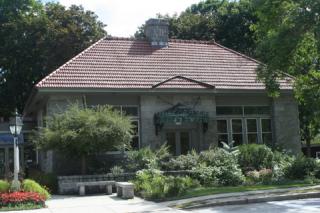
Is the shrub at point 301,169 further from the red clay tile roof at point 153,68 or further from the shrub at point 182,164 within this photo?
the red clay tile roof at point 153,68

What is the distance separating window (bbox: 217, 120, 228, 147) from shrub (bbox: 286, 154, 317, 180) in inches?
Result: 231

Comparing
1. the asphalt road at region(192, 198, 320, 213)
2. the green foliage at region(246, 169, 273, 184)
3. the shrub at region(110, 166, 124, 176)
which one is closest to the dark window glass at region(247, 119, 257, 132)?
the green foliage at region(246, 169, 273, 184)

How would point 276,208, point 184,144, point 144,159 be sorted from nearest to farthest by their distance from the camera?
1. point 276,208
2. point 144,159
3. point 184,144

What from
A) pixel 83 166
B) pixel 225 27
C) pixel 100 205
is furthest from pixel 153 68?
pixel 225 27

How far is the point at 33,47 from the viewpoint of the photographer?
40.0 m

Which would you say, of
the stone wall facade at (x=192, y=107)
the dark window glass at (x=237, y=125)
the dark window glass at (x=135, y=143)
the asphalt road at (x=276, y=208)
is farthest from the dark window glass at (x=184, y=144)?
the asphalt road at (x=276, y=208)

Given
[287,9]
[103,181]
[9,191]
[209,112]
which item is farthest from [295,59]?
[9,191]

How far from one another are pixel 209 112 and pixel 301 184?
8429mm

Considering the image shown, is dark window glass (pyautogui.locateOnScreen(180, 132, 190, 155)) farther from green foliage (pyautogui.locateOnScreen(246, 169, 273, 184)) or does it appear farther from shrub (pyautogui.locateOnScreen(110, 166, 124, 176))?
shrub (pyautogui.locateOnScreen(110, 166, 124, 176))

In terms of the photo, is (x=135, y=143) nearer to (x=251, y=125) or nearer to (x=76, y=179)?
(x=76, y=179)

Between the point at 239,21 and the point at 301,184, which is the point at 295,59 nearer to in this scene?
the point at 301,184

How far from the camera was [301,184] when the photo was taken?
66.3 feet

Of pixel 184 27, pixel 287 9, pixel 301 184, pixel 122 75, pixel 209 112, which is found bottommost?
pixel 301 184

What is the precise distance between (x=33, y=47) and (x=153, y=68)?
50.8 feet
